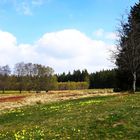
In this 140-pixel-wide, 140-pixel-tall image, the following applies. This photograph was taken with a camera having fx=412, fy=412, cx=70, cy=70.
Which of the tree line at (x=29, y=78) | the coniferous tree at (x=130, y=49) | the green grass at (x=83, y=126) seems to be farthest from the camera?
the tree line at (x=29, y=78)

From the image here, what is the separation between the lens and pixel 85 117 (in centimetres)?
2586

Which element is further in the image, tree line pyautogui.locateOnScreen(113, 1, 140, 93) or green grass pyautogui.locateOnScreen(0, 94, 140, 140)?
tree line pyautogui.locateOnScreen(113, 1, 140, 93)

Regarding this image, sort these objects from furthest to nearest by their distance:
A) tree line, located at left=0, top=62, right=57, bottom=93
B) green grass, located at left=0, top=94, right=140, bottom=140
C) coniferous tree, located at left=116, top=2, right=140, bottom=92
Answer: tree line, located at left=0, top=62, right=57, bottom=93 → coniferous tree, located at left=116, top=2, right=140, bottom=92 → green grass, located at left=0, top=94, right=140, bottom=140

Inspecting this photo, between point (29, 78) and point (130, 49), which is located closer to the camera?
point (130, 49)

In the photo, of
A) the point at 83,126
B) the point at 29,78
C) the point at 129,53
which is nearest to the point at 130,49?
the point at 129,53

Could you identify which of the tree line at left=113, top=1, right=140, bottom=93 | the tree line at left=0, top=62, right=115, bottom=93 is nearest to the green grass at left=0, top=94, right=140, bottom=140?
the tree line at left=113, top=1, right=140, bottom=93

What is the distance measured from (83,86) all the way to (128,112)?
16912 centimetres

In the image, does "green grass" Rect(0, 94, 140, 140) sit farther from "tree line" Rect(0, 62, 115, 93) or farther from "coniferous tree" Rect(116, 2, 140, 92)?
"tree line" Rect(0, 62, 115, 93)

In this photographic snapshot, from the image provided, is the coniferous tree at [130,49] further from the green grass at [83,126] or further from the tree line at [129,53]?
the green grass at [83,126]

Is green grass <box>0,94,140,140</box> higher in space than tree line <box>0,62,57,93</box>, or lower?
lower

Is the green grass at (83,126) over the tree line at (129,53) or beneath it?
beneath

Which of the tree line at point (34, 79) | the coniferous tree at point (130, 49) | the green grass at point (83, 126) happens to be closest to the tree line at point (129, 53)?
the coniferous tree at point (130, 49)

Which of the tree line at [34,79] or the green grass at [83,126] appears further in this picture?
the tree line at [34,79]

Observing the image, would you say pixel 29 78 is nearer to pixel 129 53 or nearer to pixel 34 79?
pixel 34 79
